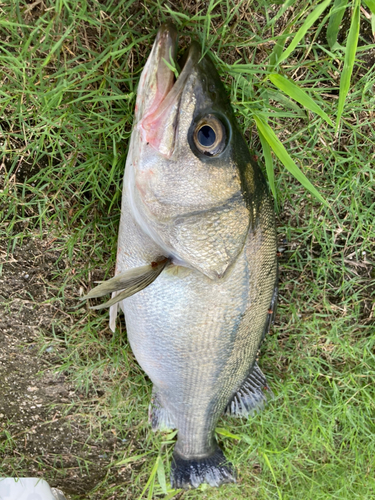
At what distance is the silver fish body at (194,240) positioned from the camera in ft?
3.85

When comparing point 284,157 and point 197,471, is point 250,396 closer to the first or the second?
point 197,471

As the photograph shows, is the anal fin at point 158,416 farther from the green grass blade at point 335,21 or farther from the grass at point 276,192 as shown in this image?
the green grass blade at point 335,21

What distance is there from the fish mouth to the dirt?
98 centimetres

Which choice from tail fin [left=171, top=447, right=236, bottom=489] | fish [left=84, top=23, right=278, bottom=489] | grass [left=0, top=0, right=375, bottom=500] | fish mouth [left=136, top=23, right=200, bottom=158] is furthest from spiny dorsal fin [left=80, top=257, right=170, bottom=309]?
tail fin [left=171, top=447, right=236, bottom=489]

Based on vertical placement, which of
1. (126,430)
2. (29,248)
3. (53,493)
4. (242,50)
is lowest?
(53,493)

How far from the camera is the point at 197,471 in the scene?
6.54 feet

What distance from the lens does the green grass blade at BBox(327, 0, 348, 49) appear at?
145 centimetres

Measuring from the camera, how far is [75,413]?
208 cm

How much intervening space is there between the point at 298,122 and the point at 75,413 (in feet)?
6.97

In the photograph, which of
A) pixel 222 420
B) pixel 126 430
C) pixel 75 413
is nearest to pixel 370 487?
pixel 222 420

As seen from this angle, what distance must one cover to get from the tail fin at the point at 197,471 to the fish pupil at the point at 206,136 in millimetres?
1768

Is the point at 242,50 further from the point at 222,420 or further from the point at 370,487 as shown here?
the point at 370,487

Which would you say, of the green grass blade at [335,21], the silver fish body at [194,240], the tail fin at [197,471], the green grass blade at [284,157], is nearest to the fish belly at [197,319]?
the silver fish body at [194,240]

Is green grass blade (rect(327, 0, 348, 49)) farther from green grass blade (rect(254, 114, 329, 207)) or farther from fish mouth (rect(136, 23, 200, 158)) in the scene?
fish mouth (rect(136, 23, 200, 158))
